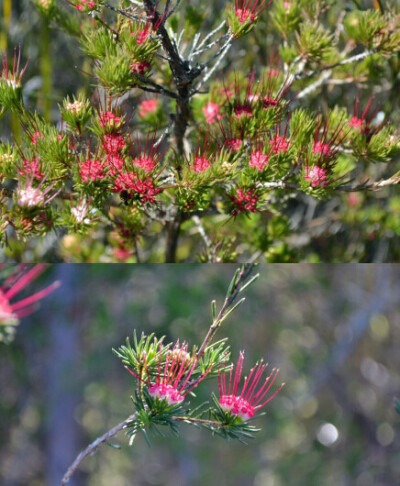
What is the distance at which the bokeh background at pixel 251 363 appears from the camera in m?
2.33

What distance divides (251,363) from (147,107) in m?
1.79

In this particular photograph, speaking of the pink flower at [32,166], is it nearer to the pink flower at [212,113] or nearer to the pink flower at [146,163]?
the pink flower at [146,163]

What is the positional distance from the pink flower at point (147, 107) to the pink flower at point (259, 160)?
0.34 meters

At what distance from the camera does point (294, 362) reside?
256 centimetres

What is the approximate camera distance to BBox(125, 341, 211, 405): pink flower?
0.60 m

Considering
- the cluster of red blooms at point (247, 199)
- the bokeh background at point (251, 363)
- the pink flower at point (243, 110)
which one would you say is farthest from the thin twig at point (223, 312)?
the bokeh background at point (251, 363)

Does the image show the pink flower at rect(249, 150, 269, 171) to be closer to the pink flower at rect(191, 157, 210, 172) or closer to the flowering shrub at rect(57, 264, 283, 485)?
the pink flower at rect(191, 157, 210, 172)

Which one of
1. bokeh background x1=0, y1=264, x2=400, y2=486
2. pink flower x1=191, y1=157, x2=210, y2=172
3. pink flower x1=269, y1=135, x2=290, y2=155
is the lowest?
bokeh background x1=0, y1=264, x2=400, y2=486

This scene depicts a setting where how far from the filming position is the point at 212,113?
920 mm

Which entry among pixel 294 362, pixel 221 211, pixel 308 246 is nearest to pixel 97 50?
pixel 221 211

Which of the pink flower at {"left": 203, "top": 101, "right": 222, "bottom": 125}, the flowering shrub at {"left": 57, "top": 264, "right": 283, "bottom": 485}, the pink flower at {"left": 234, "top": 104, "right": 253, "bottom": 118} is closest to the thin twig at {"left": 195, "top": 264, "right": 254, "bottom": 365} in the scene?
the flowering shrub at {"left": 57, "top": 264, "right": 283, "bottom": 485}

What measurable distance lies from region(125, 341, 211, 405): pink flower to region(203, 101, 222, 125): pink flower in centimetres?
44

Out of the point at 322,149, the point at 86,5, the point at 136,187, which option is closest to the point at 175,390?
the point at 136,187

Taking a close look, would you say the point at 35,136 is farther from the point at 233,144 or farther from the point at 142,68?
the point at 233,144
